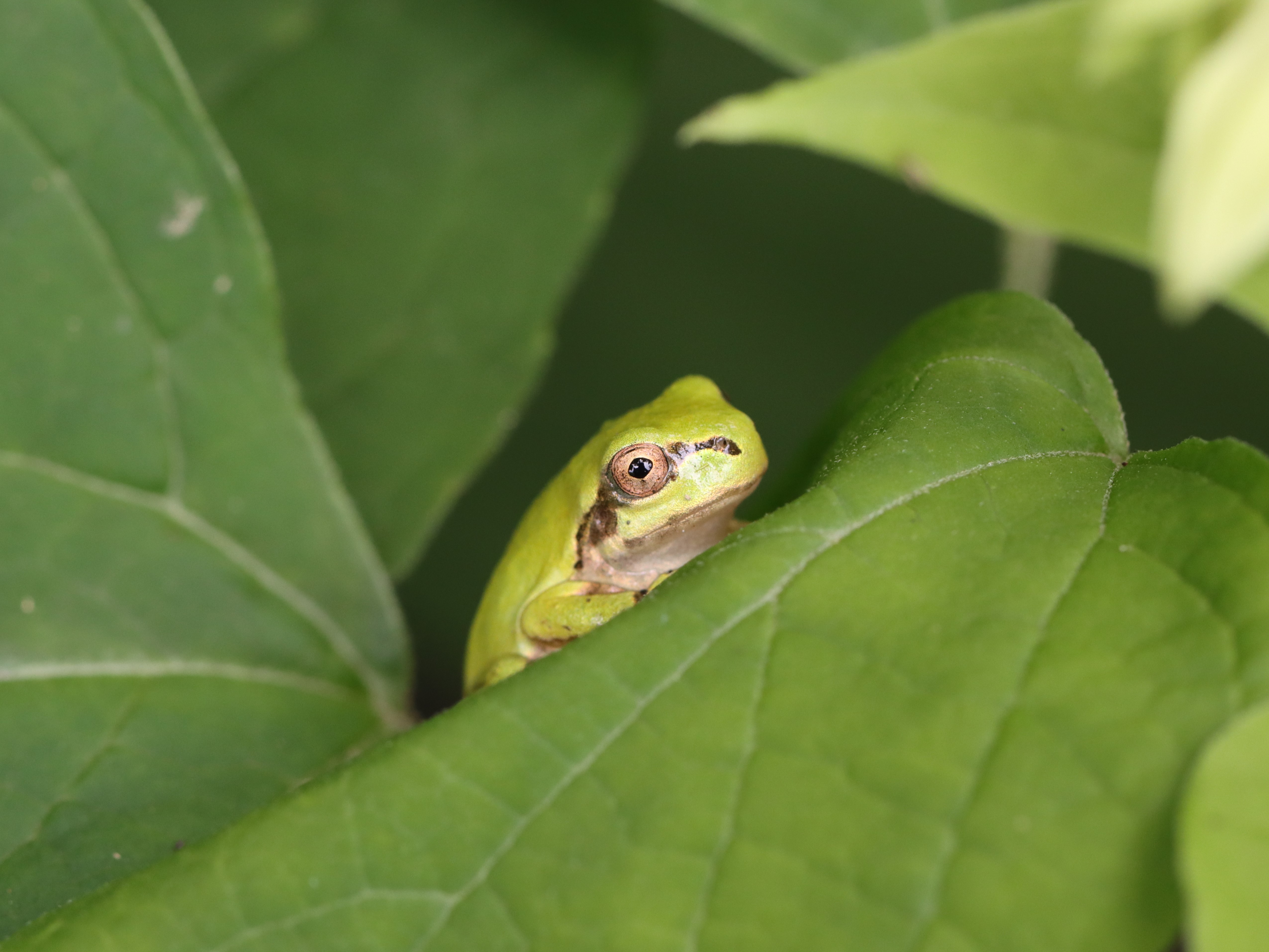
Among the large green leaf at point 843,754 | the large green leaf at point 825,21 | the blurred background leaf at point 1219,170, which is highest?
the blurred background leaf at point 1219,170

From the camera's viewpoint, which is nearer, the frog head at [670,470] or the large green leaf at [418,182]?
the frog head at [670,470]

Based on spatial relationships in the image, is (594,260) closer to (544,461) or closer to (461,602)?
(544,461)

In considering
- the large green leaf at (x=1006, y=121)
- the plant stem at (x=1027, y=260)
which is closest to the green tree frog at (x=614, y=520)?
the plant stem at (x=1027, y=260)

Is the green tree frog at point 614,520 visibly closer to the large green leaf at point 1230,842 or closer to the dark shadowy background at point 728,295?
the dark shadowy background at point 728,295

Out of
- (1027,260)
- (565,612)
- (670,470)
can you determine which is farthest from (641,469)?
(1027,260)

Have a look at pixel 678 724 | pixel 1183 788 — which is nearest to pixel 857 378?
pixel 678 724
